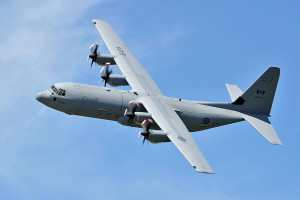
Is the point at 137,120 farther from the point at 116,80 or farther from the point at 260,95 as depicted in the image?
the point at 260,95

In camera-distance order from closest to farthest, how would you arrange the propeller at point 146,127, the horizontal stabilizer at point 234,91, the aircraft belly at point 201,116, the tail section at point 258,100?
the propeller at point 146,127 < the aircraft belly at point 201,116 < the tail section at point 258,100 < the horizontal stabilizer at point 234,91

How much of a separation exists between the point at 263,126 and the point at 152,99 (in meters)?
11.0

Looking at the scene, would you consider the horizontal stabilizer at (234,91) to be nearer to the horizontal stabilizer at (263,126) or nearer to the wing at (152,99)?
the horizontal stabilizer at (263,126)

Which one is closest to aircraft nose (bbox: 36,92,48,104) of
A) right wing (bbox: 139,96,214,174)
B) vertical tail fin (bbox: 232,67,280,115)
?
right wing (bbox: 139,96,214,174)

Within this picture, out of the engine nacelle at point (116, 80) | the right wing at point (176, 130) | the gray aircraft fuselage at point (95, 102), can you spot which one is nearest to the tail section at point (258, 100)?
the gray aircraft fuselage at point (95, 102)

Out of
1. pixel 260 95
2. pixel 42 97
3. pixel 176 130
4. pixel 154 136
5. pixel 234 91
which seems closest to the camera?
pixel 154 136

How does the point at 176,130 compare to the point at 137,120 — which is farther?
the point at 137,120

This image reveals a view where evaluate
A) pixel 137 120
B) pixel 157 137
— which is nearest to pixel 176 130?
pixel 157 137

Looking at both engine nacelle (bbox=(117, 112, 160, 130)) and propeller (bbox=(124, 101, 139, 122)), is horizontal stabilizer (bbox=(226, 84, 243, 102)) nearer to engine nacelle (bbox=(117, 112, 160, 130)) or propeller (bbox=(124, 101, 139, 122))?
engine nacelle (bbox=(117, 112, 160, 130))

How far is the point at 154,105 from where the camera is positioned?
5859 centimetres

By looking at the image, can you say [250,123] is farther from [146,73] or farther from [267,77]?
[146,73]

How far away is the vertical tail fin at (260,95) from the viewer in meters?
61.7

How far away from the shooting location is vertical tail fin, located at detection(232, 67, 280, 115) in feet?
202

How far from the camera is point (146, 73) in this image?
214ft
